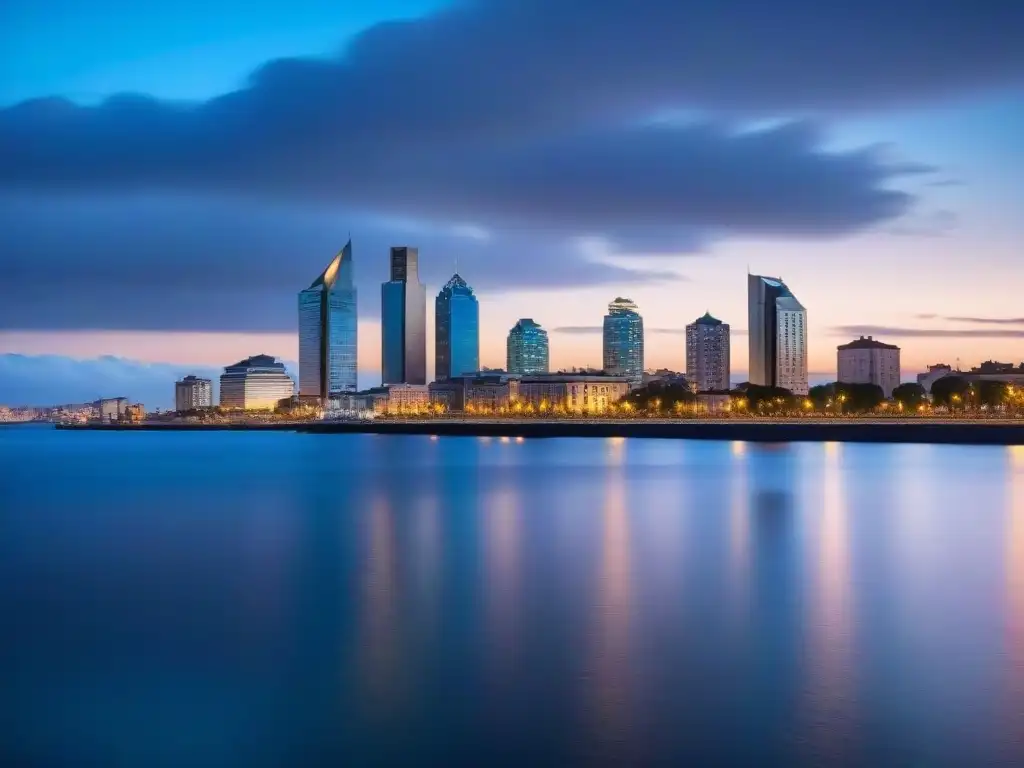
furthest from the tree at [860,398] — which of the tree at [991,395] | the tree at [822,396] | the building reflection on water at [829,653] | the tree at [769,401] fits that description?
the building reflection on water at [829,653]

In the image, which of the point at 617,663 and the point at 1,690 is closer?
the point at 1,690

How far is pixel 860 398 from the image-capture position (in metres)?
164

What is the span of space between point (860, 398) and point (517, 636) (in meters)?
153

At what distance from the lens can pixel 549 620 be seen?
69.5 ft

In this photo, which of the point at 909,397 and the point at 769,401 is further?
the point at 769,401

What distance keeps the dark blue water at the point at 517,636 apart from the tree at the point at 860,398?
12301 centimetres

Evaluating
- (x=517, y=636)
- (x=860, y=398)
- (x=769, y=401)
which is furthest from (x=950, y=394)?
(x=517, y=636)

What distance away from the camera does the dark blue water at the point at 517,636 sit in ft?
45.2

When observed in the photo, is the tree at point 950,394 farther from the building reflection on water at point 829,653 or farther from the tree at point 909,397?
the building reflection on water at point 829,653

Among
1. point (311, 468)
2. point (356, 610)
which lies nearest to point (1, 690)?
point (356, 610)

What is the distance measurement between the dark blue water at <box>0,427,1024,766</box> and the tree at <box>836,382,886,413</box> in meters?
123

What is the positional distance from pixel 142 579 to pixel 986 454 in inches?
3164

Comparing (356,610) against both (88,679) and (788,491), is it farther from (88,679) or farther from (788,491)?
(788,491)

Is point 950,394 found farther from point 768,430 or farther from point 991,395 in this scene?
point 768,430
